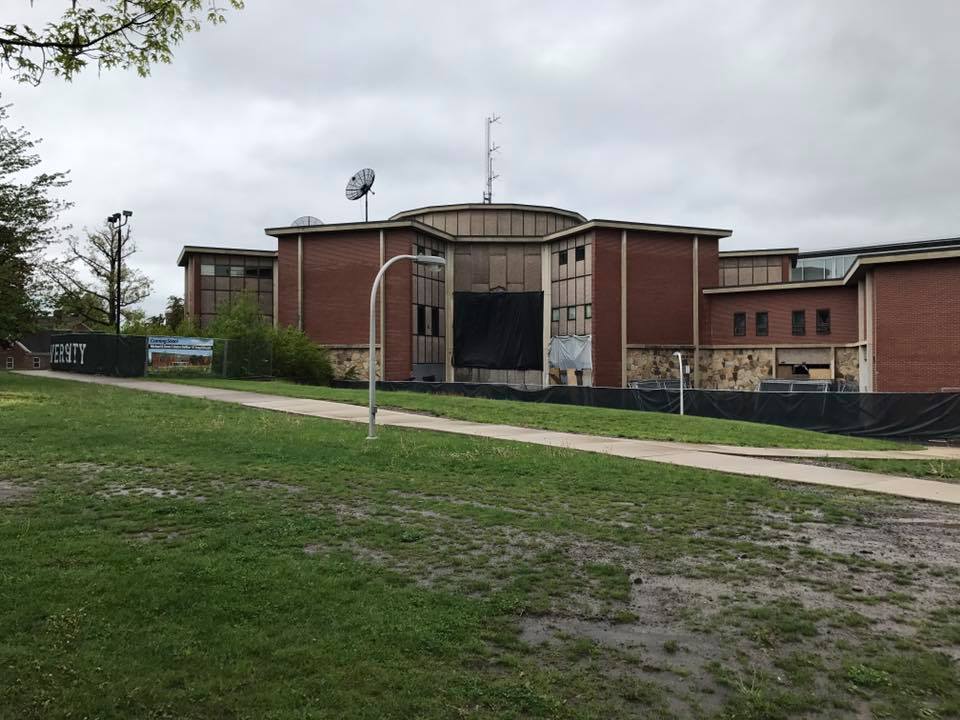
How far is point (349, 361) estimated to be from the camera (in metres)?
47.1

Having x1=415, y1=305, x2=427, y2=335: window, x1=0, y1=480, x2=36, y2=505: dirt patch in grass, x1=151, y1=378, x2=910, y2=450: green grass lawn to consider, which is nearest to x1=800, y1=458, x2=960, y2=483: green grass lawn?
x1=151, y1=378, x2=910, y2=450: green grass lawn

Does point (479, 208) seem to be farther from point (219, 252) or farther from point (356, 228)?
point (219, 252)

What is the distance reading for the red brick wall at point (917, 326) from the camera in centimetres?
3141

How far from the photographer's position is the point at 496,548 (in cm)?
709

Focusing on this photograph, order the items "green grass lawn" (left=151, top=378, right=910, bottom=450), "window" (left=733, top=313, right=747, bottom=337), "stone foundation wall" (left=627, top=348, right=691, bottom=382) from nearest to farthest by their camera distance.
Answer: "green grass lawn" (left=151, top=378, right=910, bottom=450) → "stone foundation wall" (left=627, top=348, right=691, bottom=382) → "window" (left=733, top=313, right=747, bottom=337)

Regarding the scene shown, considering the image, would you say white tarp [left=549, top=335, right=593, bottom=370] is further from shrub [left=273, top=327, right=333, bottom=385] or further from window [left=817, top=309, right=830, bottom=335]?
shrub [left=273, top=327, right=333, bottom=385]

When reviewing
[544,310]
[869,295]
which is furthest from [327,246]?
[869,295]

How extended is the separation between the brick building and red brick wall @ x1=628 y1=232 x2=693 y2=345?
8 centimetres

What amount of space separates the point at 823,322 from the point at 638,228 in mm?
13155

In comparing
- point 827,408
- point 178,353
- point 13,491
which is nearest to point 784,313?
point 827,408

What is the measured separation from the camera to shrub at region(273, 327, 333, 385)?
41562 millimetres

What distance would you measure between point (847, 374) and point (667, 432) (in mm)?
29768

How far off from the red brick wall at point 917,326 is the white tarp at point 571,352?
16870mm

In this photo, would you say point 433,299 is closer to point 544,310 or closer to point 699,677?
point 544,310
